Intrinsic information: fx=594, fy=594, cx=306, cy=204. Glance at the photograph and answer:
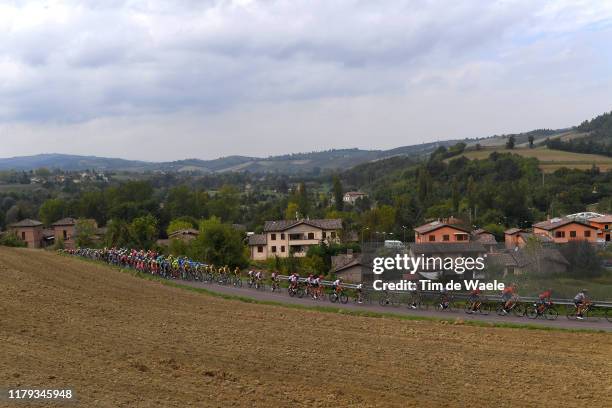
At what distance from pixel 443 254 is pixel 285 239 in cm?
4134

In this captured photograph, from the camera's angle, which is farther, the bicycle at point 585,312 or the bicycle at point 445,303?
the bicycle at point 445,303

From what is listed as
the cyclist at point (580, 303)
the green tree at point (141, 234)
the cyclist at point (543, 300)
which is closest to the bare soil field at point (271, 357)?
the cyclist at point (543, 300)

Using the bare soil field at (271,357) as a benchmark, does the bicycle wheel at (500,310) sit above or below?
below

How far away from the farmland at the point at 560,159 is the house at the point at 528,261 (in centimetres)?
9719

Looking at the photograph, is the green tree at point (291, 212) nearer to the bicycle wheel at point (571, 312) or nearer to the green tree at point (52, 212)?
the green tree at point (52, 212)

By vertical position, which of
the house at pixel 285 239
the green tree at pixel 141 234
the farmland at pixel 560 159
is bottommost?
the house at pixel 285 239

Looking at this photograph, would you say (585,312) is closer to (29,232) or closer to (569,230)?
(569,230)

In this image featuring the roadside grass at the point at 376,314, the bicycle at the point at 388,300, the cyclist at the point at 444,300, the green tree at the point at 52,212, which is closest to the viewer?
the roadside grass at the point at 376,314

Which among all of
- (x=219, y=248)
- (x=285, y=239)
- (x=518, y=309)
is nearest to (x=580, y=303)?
(x=518, y=309)

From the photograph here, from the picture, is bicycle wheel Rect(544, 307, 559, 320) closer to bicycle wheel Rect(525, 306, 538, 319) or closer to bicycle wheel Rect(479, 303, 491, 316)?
bicycle wheel Rect(525, 306, 538, 319)

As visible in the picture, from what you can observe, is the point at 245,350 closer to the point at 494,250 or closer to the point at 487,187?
the point at 494,250

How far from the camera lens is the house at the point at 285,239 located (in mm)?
67500

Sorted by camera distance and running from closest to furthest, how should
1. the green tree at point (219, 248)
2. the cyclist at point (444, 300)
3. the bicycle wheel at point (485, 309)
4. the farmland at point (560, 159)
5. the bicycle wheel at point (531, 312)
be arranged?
the bicycle wheel at point (531, 312), the bicycle wheel at point (485, 309), the cyclist at point (444, 300), the green tree at point (219, 248), the farmland at point (560, 159)

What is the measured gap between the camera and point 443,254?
90.2 feet
